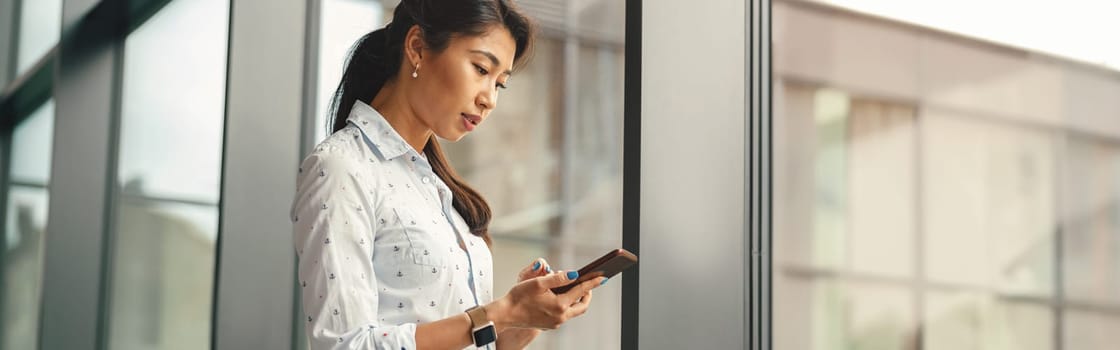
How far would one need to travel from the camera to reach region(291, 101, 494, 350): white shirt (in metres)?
1.27

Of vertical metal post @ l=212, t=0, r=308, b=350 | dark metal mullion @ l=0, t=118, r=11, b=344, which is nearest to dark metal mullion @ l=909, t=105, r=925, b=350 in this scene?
vertical metal post @ l=212, t=0, r=308, b=350

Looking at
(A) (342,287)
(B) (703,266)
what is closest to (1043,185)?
(B) (703,266)

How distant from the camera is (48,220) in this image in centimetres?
319

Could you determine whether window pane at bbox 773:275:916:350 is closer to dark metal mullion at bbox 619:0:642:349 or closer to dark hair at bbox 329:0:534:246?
dark metal mullion at bbox 619:0:642:349

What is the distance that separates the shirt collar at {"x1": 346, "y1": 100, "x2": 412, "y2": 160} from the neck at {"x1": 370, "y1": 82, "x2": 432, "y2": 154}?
0.07ft

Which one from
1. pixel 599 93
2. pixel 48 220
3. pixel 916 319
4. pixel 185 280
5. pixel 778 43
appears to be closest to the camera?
pixel 916 319

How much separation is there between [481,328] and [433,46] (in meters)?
0.40

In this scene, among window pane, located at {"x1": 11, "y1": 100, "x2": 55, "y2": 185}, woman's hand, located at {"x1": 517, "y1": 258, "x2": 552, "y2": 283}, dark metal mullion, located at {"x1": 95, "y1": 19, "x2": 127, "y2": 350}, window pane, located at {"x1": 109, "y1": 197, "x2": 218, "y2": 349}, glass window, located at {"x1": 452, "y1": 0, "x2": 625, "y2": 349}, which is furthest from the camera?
glass window, located at {"x1": 452, "y1": 0, "x2": 625, "y2": 349}

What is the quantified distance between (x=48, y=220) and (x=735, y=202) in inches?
93.4

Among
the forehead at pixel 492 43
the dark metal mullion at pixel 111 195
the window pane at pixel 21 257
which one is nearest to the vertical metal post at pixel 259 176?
the forehead at pixel 492 43

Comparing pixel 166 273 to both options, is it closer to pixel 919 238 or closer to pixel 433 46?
→ pixel 433 46

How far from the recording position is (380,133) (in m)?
1.49

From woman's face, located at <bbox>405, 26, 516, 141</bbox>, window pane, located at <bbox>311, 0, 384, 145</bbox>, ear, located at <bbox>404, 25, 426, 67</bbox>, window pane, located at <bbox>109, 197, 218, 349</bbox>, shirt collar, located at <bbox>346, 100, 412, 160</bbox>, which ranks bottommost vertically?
window pane, located at <bbox>109, 197, 218, 349</bbox>

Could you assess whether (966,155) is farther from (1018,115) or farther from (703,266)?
(703,266)
